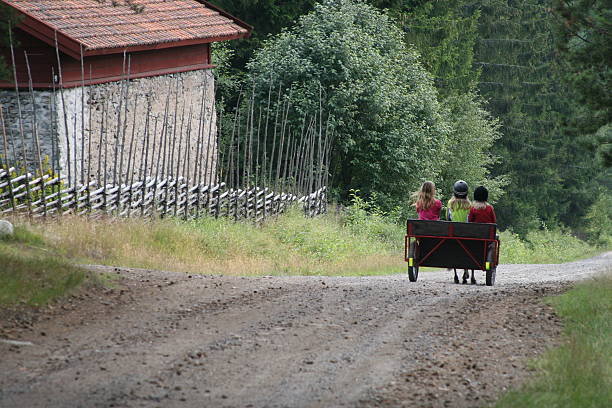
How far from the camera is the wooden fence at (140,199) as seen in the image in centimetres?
1694

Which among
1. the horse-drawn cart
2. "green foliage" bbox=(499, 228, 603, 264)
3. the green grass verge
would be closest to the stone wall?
the horse-drawn cart

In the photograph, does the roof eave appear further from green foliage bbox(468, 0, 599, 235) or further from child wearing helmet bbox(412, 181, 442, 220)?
green foliage bbox(468, 0, 599, 235)

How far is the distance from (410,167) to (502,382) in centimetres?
2586

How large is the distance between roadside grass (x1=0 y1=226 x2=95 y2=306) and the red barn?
5.52 m

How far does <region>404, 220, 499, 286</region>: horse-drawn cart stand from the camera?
15.0 m

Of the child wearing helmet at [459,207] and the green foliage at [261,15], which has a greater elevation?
the green foliage at [261,15]

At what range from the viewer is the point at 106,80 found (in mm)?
23203

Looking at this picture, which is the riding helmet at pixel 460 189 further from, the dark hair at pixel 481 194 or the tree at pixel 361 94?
the tree at pixel 361 94

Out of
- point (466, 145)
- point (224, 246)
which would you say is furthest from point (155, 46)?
point (466, 145)

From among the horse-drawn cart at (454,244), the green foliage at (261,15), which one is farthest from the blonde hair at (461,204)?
the green foliage at (261,15)

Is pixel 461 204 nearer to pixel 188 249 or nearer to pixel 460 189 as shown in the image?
pixel 460 189

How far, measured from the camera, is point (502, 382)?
8.06 meters

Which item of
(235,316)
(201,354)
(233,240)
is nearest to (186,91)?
(233,240)

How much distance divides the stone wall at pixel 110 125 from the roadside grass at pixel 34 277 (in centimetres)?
527
